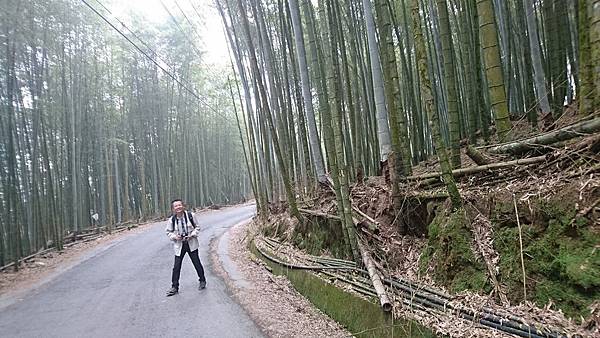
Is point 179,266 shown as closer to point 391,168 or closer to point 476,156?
point 391,168

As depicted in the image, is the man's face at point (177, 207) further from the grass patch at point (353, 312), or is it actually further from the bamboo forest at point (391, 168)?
the grass patch at point (353, 312)

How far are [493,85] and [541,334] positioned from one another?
1.47 metres

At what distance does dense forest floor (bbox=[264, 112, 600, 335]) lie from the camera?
6.14 ft

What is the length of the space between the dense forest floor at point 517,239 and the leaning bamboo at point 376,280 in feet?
0.41

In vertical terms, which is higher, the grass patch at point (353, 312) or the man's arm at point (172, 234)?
the man's arm at point (172, 234)

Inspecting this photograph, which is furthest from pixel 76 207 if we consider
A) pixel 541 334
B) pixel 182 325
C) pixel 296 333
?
pixel 541 334

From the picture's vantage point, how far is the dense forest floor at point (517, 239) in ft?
6.14

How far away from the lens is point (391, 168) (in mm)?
3332

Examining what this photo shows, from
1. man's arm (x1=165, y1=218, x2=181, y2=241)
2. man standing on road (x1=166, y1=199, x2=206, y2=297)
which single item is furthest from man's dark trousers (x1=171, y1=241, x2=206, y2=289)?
man's arm (x1=165, y1=218, x2=181, y2=241)

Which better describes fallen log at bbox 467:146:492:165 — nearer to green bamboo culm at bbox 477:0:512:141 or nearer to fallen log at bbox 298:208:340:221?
green bamboo culm at bbox 477:0:512:141

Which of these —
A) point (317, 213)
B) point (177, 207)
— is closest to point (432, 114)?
point (317, 213)

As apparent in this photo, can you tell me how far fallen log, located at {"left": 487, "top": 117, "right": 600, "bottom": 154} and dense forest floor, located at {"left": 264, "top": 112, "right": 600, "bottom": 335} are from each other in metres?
0.04

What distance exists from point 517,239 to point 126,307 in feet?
10.2

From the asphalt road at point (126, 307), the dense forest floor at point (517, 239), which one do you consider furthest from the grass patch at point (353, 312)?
the asphalt road at point (126, 307)
